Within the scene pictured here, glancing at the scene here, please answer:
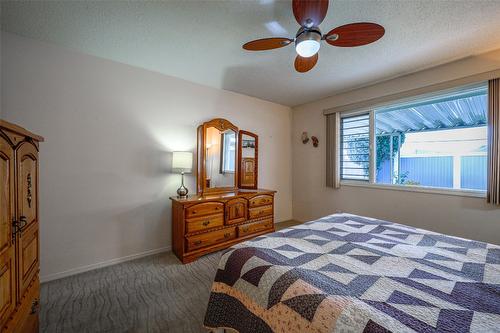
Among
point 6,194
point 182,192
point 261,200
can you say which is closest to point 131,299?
point 182,192

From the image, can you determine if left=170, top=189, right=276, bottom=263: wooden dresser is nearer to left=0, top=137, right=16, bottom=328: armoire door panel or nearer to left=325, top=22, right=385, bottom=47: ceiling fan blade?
left=0, top=137, right=16, bottom=328: armoire door panel

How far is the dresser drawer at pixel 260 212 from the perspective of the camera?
311 centimetres

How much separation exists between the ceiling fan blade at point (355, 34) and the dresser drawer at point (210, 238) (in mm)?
2439

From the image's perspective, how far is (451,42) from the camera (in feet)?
6.72

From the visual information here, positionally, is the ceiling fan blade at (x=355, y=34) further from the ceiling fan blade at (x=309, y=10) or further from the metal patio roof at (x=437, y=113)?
the metal patio roof at (x=437, y=113)

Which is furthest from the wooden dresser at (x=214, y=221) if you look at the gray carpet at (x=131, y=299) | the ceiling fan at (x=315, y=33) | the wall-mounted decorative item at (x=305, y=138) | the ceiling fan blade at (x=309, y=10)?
the ceiling fan blade at (x=309, y=10)

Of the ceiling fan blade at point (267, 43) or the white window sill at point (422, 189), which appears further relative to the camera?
the white window sill at point (422, 189)

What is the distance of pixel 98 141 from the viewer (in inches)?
92.7

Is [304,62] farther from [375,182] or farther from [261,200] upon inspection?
[375,182]

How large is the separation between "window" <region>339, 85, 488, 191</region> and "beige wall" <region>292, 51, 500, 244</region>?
212mm

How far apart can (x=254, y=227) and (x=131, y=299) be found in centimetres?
177

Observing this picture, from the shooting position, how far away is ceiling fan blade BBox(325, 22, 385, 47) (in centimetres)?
144

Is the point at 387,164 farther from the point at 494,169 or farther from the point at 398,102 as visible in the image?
the point at 494,169

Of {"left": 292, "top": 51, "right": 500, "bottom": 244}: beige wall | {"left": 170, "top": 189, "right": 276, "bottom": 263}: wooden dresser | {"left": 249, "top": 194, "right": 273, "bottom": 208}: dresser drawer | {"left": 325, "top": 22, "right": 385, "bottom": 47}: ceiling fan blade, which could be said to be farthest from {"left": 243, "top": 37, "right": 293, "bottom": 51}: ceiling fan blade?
{"left": 292, "top": 51, "right": 500, "bottom": 244}: beige wall
